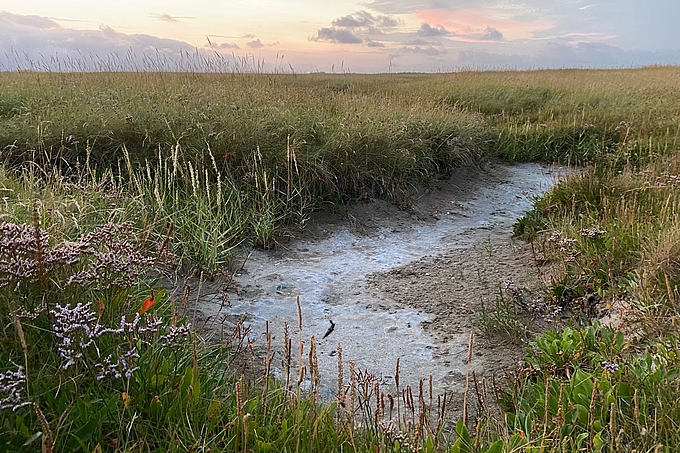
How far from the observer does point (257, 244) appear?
5.43m

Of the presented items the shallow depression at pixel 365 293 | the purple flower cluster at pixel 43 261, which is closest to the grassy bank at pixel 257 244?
the purple flower cluster at pixel 43 261

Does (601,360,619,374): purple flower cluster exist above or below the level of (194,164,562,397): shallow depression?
above

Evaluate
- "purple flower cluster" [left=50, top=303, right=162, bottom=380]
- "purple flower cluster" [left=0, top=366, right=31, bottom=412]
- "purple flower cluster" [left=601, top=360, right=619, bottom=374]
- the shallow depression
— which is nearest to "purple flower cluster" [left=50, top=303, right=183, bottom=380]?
"purple flower cluster" [left=50, top=303, right=162, bottom=380]

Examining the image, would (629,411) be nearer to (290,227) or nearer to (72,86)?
(290,227)

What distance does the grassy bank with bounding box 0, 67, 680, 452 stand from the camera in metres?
2.02

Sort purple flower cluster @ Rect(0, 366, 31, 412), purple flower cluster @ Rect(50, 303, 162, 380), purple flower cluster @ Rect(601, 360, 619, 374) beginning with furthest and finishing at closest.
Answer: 1. purple flower cluster @ Rect(601, 360, 619, 374)
2. purple flower cluster @ Rect(50, 303, 162, 380)
3. purple flower cluster @ Rect(0, 366, 31, 412)

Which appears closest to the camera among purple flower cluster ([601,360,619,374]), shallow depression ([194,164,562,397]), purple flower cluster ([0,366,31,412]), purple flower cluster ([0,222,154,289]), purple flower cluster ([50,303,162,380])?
purple flower cluster ([0,366,31,412])

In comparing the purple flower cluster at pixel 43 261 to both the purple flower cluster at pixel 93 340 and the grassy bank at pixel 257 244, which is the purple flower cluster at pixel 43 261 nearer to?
the grassy bank at pixel 257 244

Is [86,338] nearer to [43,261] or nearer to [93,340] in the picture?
[93,340]

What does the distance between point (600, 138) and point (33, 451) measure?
1021 centimetres

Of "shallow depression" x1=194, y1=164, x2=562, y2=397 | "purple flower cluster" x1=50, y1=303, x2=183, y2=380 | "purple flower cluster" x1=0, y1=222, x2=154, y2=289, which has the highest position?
"purple flower cluster" x1=0, y1=222, x2=154, y2=289

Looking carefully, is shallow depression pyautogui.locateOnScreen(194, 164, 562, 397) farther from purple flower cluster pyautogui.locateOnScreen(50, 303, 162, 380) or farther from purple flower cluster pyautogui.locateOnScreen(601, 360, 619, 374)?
purple flower cluster pyautogui.locateOnScreen(50, 303, 162, 380)

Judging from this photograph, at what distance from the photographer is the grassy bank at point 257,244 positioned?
2.02 m

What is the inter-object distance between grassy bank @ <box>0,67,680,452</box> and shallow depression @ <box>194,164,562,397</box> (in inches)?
8.6
